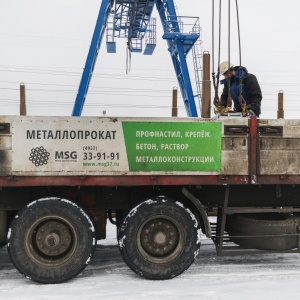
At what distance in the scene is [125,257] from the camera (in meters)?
5.64

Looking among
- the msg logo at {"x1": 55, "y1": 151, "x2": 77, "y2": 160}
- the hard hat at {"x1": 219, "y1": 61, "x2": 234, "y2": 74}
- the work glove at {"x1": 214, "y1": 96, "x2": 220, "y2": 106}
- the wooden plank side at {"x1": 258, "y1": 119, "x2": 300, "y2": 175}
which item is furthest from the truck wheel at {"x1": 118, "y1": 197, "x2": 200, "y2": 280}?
the hard hat at {"x1": 219, "y1": 61, "x2": 234, "y2": 74}

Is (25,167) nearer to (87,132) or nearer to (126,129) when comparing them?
(87,132)

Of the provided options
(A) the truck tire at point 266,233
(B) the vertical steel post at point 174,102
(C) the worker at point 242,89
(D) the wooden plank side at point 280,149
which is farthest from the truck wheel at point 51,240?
(B) the vertical steel post at point 174,102

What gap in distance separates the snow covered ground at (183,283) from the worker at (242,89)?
2228 millimetres

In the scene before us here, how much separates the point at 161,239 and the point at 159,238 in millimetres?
28

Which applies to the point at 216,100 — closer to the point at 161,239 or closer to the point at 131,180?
the point at 131,180

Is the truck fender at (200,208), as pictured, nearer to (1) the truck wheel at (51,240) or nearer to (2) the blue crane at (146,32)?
(1) the truck wheel at (51,240)

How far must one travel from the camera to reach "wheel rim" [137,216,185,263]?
224 inches

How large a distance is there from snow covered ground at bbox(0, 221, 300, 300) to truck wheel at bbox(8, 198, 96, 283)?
19 centimetres

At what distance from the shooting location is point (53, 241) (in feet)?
18.2

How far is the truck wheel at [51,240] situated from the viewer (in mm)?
5445

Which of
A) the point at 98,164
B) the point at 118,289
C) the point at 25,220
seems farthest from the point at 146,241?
the point at 25,220

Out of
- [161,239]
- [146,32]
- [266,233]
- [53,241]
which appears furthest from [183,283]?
[146,32]

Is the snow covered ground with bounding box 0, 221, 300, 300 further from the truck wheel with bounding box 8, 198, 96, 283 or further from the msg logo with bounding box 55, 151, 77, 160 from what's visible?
the msg logo with bounding box 55, 151, 77, 160
